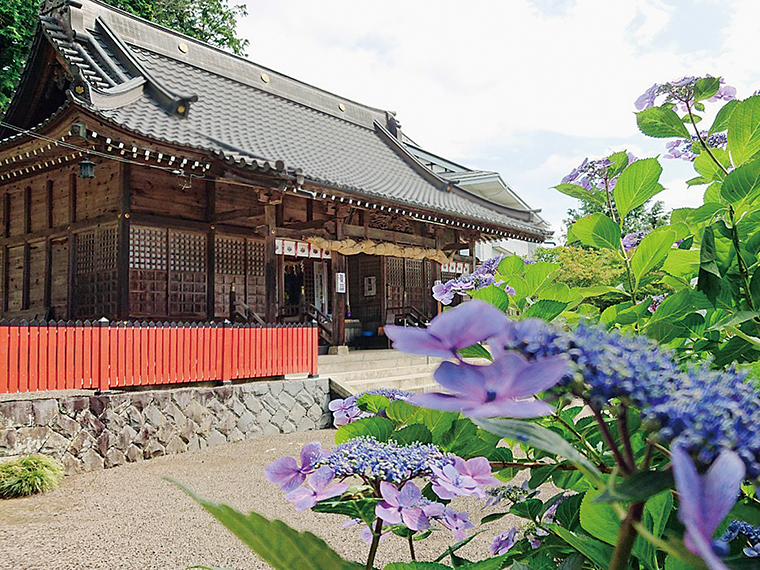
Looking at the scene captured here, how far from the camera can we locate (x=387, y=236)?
1183 cm

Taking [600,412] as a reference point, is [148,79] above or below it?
above

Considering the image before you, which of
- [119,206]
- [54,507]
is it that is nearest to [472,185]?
[119,206]

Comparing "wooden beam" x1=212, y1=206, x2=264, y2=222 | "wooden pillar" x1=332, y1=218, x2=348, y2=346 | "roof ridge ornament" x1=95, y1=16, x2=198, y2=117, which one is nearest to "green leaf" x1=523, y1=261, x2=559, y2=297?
"roof ridge ornament" x1=95, y1=16, x2=198, y2=117

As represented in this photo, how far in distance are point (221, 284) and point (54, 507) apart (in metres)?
5.24

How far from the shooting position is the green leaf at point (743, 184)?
852 millimetres

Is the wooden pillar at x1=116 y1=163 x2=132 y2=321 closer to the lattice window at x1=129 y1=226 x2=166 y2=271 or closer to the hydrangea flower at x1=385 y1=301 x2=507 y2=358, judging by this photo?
the lattice window at x1=129 y1=226 x2=166 y2=271

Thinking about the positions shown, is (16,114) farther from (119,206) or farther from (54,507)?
(54,507)

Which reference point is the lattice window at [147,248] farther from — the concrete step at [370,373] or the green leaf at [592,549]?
the green leaf at [592,549]

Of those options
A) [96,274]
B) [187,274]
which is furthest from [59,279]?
[187,274]

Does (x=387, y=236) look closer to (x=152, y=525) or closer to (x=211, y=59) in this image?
(x=211, y=59)

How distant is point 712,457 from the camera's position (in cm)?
35

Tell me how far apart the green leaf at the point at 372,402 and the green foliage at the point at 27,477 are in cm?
556

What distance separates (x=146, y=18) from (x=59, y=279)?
35.5 feet

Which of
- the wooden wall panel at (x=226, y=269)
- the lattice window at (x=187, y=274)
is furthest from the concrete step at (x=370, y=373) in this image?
the lattice window at (x=187, y=274)
